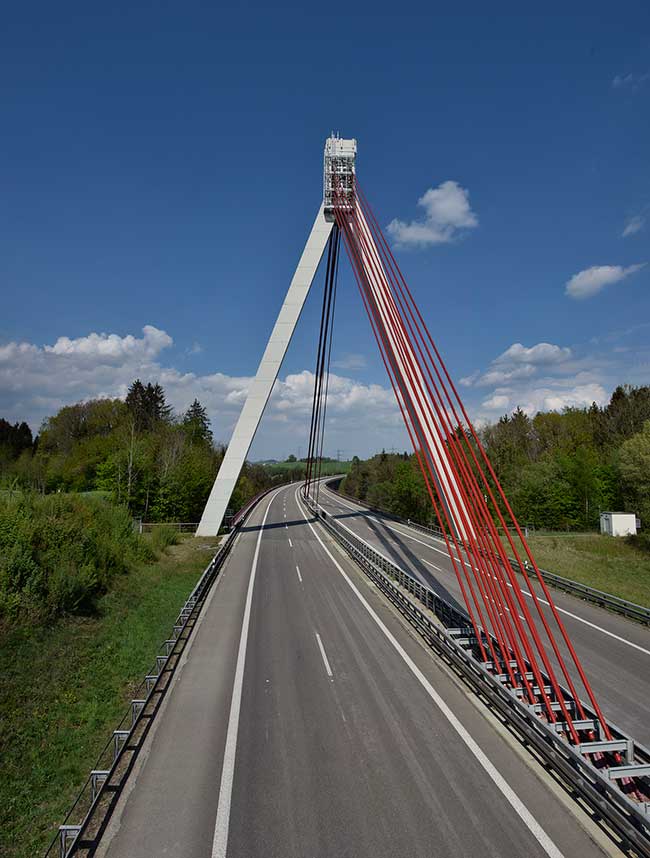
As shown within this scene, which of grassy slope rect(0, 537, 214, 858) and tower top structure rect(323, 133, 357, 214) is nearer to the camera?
grassy slope rect(0, 537, 214, 858)

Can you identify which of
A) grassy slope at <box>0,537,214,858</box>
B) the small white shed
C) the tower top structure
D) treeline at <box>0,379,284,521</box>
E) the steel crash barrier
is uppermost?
the tower top structure

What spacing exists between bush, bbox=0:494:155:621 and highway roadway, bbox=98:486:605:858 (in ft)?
21.0

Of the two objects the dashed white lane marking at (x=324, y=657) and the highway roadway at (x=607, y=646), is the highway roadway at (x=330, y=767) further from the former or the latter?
the highway roadway at (x=607, y=646)

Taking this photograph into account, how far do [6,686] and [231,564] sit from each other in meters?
16.2

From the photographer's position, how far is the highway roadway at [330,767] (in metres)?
6.84

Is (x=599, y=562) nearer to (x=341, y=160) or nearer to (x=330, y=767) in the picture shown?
(x=330, y=767)

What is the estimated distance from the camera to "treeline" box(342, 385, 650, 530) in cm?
4378

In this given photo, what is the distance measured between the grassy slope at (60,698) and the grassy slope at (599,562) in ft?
67.7

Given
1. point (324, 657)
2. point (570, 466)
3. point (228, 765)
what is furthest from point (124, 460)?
point (570, 466)

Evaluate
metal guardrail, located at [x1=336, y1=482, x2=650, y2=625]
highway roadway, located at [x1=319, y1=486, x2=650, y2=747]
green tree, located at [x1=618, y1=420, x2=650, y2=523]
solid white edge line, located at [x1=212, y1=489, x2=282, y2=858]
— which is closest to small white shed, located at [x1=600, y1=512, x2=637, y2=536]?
green tree, located at [x1=618, y1=420, x2=650, y2=523]

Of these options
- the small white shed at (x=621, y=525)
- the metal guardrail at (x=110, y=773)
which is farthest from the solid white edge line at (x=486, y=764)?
the small white shed at (x=621, y=525)

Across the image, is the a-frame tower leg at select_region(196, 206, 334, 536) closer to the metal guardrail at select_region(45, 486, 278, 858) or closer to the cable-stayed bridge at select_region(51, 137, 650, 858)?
the cable-stayed bridge at select_region(51, 137, 650, 858)

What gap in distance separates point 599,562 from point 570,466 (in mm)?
21882

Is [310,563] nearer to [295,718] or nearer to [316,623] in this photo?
[316,623]
